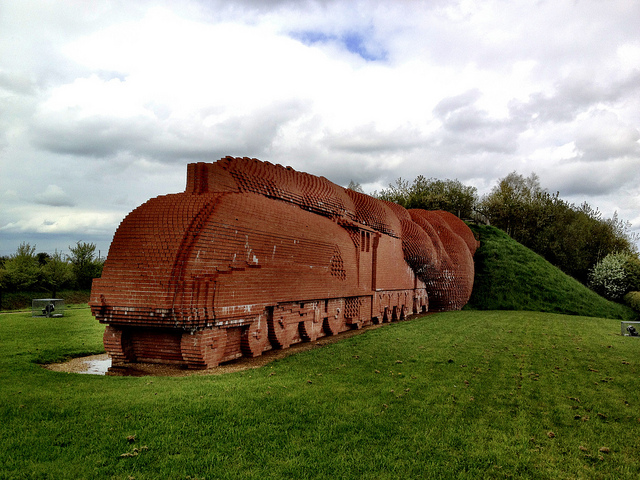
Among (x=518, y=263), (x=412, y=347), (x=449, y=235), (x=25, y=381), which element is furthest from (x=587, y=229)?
(x=25, y=381)

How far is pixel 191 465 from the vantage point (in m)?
3.37

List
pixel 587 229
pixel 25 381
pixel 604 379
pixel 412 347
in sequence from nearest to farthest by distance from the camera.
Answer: pixel 25 381 → pixel 604 379 → pixel 412 347 → pixel 587 229

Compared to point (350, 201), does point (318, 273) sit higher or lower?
lower

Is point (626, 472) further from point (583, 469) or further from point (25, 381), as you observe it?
point (25, 381)

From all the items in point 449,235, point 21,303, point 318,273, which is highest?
point 449,235

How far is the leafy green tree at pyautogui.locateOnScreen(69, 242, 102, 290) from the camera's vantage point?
28297mm

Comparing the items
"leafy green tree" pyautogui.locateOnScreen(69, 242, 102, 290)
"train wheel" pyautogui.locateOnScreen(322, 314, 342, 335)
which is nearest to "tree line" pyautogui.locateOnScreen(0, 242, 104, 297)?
"leafy green tree" pyautogui.locateOnScreen(69, 242, 102, 290)

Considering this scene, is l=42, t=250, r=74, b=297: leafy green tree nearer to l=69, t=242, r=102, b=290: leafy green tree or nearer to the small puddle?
l=69, t=242, r=102, b=290: leafy green tree

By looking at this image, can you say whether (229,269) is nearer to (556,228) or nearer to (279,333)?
(279,333)

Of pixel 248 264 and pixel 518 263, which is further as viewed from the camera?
pixel 518 263

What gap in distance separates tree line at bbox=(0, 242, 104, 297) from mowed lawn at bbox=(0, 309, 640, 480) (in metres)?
19.5

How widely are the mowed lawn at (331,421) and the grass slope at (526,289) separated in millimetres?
14541

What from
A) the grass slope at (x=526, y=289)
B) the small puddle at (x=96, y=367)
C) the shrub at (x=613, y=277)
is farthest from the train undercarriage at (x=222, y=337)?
the shrub at (x=613, y=277)

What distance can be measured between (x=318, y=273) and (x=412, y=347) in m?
2.60
